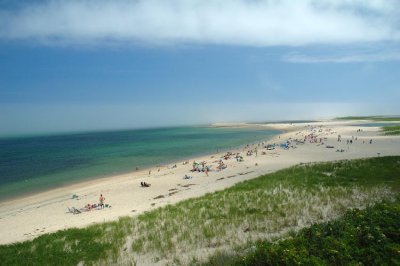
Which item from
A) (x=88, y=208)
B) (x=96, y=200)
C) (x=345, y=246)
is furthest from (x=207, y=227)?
(x=96, y=200)

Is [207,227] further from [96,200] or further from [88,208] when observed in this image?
[96,200]

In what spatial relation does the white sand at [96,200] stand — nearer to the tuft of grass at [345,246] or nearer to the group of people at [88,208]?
the group of people at [88,208]

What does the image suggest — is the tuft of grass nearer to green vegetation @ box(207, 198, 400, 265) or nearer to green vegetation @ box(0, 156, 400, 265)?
green vegetation @ box(207, 198, 400, 265)

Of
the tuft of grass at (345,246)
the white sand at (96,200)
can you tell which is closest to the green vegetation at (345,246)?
the tuft of grass at (345,246)

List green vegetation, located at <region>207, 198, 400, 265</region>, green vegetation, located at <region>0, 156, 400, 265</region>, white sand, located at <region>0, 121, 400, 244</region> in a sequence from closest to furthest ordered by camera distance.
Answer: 1. green vegetation, located at <region>207, 198, 400, 265</region>
2. green vegetation, located at <region>0, 156, 400, 265</region>
3. white sand, located at <region>0, 121, 400, 244</region>

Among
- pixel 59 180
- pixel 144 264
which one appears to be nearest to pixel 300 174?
pixel 144 264

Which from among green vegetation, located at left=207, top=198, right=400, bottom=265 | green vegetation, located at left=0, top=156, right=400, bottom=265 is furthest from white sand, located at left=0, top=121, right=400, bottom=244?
green vegetation, located at left=207, top=198, right=400, bottom=265
